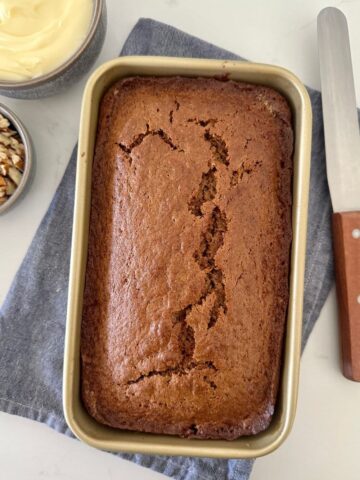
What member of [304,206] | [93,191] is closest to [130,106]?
[93,191]

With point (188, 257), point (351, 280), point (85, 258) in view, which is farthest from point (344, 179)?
point (85, 258)

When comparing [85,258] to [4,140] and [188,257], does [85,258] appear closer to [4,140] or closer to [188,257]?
[188,257]

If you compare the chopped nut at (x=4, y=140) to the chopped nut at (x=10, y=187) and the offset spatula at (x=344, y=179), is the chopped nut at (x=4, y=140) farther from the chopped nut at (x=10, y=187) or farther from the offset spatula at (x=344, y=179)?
the offset spatula at (x=344, y=179)

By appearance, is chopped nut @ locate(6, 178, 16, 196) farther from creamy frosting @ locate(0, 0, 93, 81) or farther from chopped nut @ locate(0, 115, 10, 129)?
creamy frosting @ locate(0, 0, 93, 81)

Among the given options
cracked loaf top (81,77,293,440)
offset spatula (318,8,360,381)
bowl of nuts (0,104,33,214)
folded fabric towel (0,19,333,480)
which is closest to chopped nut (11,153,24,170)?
bowl of nuts (0,104,33,214)

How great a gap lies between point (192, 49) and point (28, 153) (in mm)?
497

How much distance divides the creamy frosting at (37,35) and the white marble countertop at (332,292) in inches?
7.2

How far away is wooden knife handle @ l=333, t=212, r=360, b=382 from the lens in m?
1.32

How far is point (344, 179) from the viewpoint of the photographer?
1337 millimetres

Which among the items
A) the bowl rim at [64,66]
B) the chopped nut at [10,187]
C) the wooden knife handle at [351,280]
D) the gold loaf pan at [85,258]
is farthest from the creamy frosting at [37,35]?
the wooden knife handle at [351,280]

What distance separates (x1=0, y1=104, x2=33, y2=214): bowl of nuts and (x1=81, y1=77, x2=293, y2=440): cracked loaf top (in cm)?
21

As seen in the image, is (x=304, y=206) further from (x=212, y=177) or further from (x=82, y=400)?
(x=82, y=400)

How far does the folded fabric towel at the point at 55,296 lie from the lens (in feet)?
4.49

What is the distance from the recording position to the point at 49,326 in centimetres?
139
